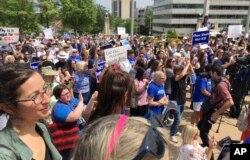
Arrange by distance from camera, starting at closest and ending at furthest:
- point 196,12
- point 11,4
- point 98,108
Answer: point 98,108, point 11,4, point 196,12

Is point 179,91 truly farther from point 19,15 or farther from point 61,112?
point 19,15

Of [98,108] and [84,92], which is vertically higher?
[98,108]

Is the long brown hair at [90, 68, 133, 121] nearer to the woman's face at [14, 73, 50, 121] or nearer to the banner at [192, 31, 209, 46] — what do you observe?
the woman's face at [14, 73, 50, 121]

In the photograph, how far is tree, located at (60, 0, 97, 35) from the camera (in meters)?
41.0

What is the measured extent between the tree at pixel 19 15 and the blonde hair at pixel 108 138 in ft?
114

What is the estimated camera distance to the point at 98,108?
134 inches

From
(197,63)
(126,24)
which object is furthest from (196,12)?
(197,63)

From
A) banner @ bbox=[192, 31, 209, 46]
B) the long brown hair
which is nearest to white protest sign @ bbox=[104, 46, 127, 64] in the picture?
the long brown hair

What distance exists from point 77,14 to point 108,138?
4094 cm

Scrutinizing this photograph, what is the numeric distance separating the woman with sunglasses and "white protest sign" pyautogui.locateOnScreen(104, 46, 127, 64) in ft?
15.9

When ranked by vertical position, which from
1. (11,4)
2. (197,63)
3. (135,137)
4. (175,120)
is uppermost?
(11,4)

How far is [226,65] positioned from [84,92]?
4213 mm

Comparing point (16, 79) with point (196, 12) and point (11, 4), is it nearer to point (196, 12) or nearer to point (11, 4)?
point (11, 4)

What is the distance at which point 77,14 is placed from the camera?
4097 centimetres
